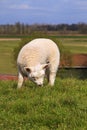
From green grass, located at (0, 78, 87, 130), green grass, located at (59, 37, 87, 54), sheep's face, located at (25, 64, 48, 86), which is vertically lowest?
green grass, located at (59, 37, 87, 54)

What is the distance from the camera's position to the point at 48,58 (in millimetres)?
10906

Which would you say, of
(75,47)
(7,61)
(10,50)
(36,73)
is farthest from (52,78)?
(75,47)

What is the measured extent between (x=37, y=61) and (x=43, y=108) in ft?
9.65

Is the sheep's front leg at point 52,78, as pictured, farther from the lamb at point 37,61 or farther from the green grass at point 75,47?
the green grass at point 75,47

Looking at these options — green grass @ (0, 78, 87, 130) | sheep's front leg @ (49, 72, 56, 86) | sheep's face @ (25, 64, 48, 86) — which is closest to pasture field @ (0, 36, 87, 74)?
sheep's front leg @ (49, 72, 56, 86)

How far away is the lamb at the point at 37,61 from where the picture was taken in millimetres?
9547

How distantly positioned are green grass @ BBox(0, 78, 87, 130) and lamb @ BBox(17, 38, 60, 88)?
378mm

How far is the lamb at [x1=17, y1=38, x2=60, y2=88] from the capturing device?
31.3ft

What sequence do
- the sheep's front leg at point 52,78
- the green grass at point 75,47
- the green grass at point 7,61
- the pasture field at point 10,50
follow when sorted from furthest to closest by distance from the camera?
the green grass at point 75,47 < the pasture field at point 10,50 < the green grass at point 7,61 < the sheep's front leg at point 52,78

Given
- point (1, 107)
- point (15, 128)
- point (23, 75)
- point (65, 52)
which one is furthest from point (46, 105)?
→ point (65, 52)

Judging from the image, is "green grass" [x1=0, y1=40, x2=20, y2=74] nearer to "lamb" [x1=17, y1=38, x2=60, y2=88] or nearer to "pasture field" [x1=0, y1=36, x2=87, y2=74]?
"pasture field" [x1=0, y1=36, x2=87, y2=74]

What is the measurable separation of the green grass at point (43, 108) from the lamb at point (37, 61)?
38cm

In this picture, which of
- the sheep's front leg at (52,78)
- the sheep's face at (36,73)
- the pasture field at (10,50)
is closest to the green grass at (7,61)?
the pasture field at (10,50)

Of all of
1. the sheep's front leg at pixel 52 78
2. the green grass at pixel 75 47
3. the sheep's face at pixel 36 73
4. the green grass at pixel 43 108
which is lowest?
the green grass at pixel 75 47
